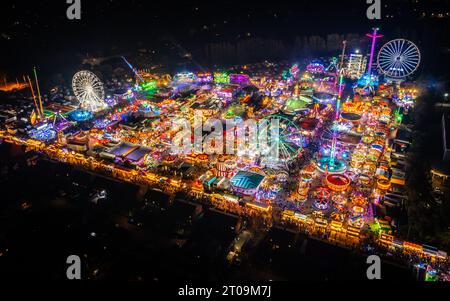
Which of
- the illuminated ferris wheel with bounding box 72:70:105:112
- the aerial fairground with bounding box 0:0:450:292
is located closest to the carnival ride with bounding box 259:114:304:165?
the aerial fairground with bounding box 0:0:450:292

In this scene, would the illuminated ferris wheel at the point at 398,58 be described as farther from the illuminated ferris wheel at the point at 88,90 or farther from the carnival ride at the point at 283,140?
the illuminated ferris wheel at the point at 88,90

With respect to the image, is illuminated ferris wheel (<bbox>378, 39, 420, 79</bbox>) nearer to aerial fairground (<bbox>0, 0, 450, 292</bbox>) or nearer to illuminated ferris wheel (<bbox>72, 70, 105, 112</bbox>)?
aerial fairground (<bbox>0, 0, 450, 292</bbox>)

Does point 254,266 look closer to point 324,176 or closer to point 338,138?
point 324,176

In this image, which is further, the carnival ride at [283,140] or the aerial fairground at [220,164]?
the carnival ride at [283,140]

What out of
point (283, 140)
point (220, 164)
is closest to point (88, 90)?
point (220, 164)

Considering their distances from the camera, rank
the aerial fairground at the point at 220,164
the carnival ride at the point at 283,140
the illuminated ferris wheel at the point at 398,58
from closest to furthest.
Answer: the aerial fairground at the point at 220,164, the carnival ride at the point at 283,140, the illuminated ferris wheel at the point at 398,58

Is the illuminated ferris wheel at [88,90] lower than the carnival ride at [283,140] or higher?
higher

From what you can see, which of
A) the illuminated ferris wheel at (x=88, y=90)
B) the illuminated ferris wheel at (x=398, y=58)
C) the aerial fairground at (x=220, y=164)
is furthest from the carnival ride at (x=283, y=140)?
the illuminated ferris wheel at (x=88, y=90)
